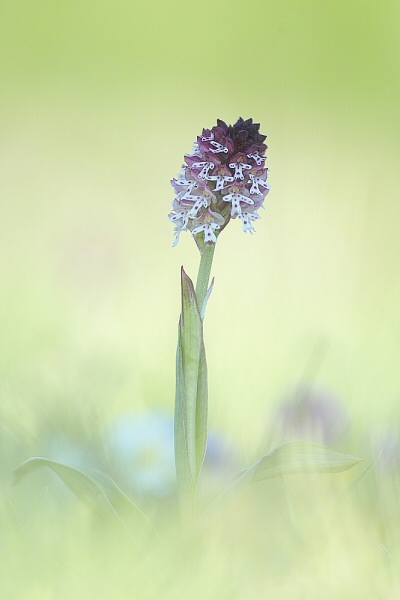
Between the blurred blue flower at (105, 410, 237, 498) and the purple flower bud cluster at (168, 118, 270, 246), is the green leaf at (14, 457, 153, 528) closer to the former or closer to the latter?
the blurred blue flower at (105, 410, 237, 498)

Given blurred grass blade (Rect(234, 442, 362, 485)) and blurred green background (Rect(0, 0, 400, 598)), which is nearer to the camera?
blurred grass blade (Rect(234, 442, 362, 485))

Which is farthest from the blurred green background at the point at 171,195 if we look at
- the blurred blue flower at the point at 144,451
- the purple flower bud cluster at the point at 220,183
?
the purple flower bud cluster at the point at 220,183

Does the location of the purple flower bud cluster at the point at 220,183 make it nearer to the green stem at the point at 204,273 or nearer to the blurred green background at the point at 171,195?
the green stem at the point at 204,273

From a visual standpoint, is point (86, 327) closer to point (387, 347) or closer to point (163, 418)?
point (163, 418)

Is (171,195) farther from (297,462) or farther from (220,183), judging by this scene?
(297,462)

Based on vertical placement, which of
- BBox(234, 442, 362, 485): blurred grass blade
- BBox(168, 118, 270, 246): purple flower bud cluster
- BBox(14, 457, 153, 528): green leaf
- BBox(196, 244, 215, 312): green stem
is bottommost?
BBox(14, 457, 153, 528): green leaf

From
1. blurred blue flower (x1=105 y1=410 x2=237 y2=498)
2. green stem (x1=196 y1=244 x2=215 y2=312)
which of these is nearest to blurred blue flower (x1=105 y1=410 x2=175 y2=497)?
blurred blue flower (x1=105 y1=410 x2=237 y2=498)
